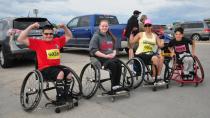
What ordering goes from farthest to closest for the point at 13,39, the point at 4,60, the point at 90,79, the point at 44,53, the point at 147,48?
1. the point at 4,60
2. the point at 13,39
3. the point at 147,48
4. the point at 90,79
5. the point at 44,53

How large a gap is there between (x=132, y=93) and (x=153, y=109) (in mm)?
1287

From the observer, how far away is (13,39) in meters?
10.8

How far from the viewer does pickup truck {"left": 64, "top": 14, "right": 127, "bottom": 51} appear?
12.9 meters

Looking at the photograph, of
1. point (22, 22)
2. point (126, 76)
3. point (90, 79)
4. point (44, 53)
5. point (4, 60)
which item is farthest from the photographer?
point (4, 60)

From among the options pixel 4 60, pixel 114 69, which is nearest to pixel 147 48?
pixel 114 69

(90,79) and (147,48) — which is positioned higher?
(147,48)

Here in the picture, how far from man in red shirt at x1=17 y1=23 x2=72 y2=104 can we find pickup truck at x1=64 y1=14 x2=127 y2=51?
6795mm

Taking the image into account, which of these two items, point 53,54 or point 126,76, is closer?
point 53,54

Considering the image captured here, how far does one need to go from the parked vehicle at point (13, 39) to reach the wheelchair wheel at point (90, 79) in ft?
14.4

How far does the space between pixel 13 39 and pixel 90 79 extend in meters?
5.01

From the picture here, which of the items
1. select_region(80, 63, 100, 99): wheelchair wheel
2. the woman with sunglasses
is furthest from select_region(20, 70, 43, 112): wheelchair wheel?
the woman with sunglasses

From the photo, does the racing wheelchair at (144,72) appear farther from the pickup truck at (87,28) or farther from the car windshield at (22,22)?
the pickup truck at (87,28)

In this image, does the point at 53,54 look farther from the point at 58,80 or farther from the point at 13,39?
the point at 13,39

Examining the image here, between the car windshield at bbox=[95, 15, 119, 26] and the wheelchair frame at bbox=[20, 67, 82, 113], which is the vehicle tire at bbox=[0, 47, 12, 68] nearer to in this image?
the car windshield at bbox=[95, 15, 119, 26]
